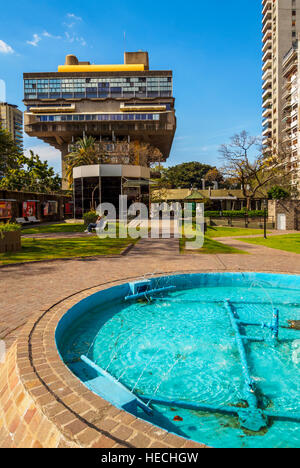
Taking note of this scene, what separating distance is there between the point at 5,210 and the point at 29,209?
4650 millimetres

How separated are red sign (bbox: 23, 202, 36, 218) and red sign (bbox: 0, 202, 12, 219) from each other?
287cm

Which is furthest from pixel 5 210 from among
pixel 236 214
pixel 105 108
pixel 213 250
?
pixel 105 108

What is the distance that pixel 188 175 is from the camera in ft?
243

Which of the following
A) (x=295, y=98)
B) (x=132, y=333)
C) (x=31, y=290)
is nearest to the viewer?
(x=132, y=333)

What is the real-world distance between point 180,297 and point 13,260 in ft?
22.8

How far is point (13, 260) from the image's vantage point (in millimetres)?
11188

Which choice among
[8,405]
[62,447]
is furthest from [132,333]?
[62,447]

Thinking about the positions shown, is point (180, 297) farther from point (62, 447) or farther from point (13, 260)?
point (13, 260)

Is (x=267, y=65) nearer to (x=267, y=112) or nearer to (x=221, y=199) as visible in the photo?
(x=267, y=112)

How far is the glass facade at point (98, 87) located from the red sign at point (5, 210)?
166 feet

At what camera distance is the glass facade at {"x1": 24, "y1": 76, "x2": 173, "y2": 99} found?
2537 inches

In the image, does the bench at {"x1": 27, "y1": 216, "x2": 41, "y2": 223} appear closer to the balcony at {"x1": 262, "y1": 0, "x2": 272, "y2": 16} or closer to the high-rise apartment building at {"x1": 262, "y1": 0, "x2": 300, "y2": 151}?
the high-rise apartment building at {"x1": 262, "y1": 0, "x2": 300, "y2": 151}

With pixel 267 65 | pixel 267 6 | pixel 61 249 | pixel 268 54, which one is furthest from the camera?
pixel 267 65
